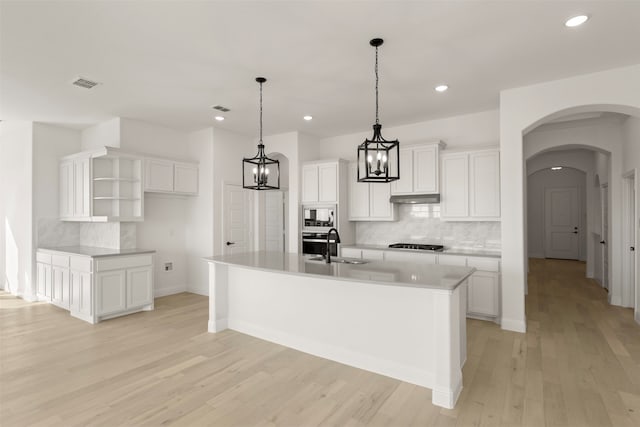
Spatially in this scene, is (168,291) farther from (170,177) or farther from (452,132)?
(452,132)

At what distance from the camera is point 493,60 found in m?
3.48

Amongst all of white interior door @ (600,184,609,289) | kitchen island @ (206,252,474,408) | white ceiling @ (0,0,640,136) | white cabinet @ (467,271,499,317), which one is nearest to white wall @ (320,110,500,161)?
white ceiling @ (0,0,640,136)

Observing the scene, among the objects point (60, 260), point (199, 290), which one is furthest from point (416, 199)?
point (60, 260)

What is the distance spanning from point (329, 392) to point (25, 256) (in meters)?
5.87

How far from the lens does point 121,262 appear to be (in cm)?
492

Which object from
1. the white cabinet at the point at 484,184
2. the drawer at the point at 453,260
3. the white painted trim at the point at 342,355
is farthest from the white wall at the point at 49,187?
the white cabinet at the point at 484,184

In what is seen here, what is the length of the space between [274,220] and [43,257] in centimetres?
389

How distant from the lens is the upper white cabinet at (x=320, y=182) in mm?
5984

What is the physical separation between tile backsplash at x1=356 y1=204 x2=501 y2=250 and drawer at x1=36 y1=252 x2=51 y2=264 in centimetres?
507

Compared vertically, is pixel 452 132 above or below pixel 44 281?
above

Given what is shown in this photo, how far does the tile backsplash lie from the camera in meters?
5.29

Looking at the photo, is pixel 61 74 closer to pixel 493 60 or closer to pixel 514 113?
pixel 493 60

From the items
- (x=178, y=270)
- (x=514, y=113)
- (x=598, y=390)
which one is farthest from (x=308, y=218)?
(x=598, y=390)

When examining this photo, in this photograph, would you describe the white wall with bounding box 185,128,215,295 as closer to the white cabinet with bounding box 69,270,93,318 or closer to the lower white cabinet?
the white cabinet with bounding box 69,270,93,318
